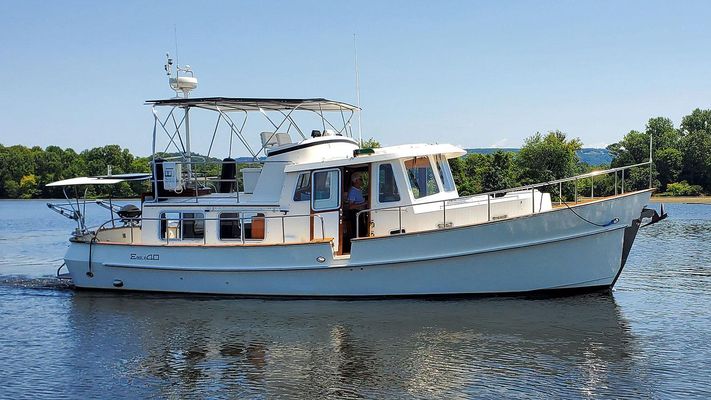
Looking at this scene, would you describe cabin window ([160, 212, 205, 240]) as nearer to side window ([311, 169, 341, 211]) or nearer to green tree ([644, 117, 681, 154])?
side window ([311, 169, 341, 211])

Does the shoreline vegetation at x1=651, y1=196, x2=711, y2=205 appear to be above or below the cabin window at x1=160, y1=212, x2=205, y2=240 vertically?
below

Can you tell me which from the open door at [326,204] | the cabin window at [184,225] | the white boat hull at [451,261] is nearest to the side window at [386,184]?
the open door at [326,204]

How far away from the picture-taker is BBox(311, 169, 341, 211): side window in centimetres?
1655

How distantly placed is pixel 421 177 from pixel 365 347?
4930 millimetres

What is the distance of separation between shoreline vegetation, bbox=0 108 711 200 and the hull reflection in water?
21.8 metres

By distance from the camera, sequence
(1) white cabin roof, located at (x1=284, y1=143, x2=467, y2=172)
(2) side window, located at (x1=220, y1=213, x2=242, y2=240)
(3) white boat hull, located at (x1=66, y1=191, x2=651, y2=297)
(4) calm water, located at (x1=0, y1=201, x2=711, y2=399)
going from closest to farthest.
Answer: (4) calm water, located at (x1=0, y1=201, x2=711, y2=399)
(3) white boat hull, located at (x1=66, y1=191, x2=651, y2=297)
(1) white cabin roof, located at (x1=284, y1=143, x2=467, y2=172)
(2) side window, located at (x1=220, y1=213, x2=242, y2=240)

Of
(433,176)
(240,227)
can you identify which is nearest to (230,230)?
(240,227)

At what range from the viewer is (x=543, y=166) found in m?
68.2

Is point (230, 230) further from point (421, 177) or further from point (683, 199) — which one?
point (683, 199)

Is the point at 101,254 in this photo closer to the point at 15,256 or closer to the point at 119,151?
the point at 15,256

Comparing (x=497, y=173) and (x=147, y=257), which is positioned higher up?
(x=497, y=173)

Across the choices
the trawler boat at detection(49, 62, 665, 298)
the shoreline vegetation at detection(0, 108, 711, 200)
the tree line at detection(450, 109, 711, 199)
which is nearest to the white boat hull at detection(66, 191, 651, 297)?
the trawler boat at detection(49, 62, 665, 298)

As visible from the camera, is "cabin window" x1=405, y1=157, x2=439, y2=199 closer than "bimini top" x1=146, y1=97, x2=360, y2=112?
Yes

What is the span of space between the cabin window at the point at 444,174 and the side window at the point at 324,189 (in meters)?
2.47
